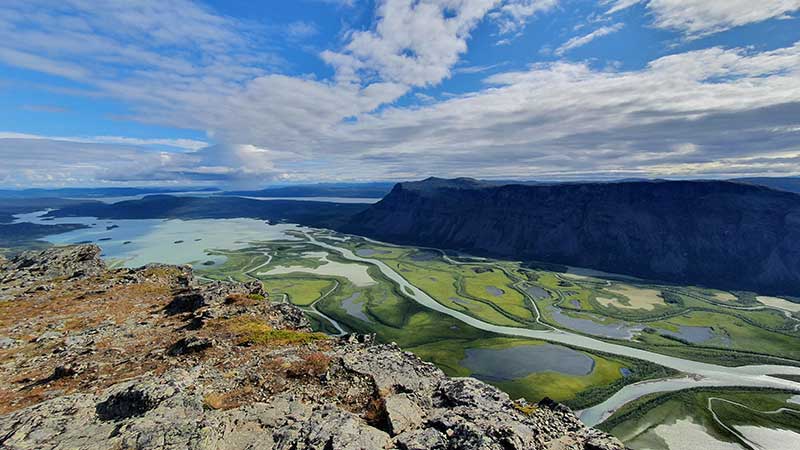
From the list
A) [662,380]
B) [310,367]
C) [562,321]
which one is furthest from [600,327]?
[310,367]

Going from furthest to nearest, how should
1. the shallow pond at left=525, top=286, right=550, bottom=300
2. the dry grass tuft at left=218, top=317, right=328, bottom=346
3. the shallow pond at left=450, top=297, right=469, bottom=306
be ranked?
the shallow pond at left=525, top=286, right=550, bottom=300 → the shallow pond at left=450, top=297, right=469, bottom=306 → the dry grass tuft at left=218, top=317, right=328, bottom=346

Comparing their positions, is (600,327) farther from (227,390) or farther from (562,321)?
(227,390)

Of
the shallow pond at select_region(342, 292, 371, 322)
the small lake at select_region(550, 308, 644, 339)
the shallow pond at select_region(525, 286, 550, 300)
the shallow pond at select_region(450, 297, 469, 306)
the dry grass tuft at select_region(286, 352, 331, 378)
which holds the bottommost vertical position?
the shallow pond at select_region(342, 292, 371, 322)

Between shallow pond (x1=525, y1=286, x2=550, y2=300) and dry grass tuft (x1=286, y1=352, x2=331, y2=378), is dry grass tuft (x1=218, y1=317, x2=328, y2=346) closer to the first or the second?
dry grass tuft (x1=286, y1=352, x2=331, y2=378)

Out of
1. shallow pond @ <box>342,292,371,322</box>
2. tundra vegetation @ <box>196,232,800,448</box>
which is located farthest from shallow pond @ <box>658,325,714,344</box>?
shallow pond @ <box>342,292,371,322</box>

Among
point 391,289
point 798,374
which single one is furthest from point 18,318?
point 798,374

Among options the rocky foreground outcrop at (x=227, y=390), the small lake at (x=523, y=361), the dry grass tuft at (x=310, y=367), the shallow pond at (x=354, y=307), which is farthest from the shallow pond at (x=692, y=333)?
the dry grass tuft at (x=310, y=367)

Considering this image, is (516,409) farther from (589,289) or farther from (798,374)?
(589,289)
